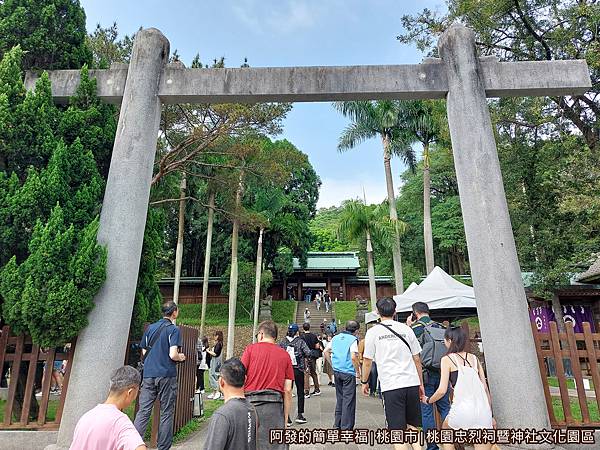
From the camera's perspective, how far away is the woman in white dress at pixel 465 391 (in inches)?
140

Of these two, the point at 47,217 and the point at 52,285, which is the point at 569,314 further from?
the point at 47,217

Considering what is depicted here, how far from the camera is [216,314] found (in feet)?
→ 103

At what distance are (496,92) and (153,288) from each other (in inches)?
268

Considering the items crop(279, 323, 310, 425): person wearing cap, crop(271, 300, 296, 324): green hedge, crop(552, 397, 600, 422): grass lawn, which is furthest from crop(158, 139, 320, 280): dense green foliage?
crop(552, 397, 600, 422): grass lawn

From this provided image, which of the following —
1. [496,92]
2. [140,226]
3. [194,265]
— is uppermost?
[194,265]

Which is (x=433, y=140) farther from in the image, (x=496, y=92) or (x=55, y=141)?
(x=55, y=141)

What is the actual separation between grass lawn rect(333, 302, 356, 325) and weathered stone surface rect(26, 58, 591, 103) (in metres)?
24.9

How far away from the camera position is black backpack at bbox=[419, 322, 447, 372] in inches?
196

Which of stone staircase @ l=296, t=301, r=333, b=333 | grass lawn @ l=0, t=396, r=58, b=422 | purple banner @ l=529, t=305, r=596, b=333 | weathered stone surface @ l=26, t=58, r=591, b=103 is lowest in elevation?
grass lawn @ l=0, t=396, r=58, b=422

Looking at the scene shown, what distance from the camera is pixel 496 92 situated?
6.40 metres

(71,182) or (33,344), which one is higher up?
(71,182)

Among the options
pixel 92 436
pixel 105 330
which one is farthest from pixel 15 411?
pixel 92 436

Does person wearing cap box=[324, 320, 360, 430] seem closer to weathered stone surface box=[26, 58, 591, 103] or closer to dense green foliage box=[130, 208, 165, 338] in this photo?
dense green foliage box=[130, 208, 165, 338]

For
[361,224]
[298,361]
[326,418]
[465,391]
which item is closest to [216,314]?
[361,224]
